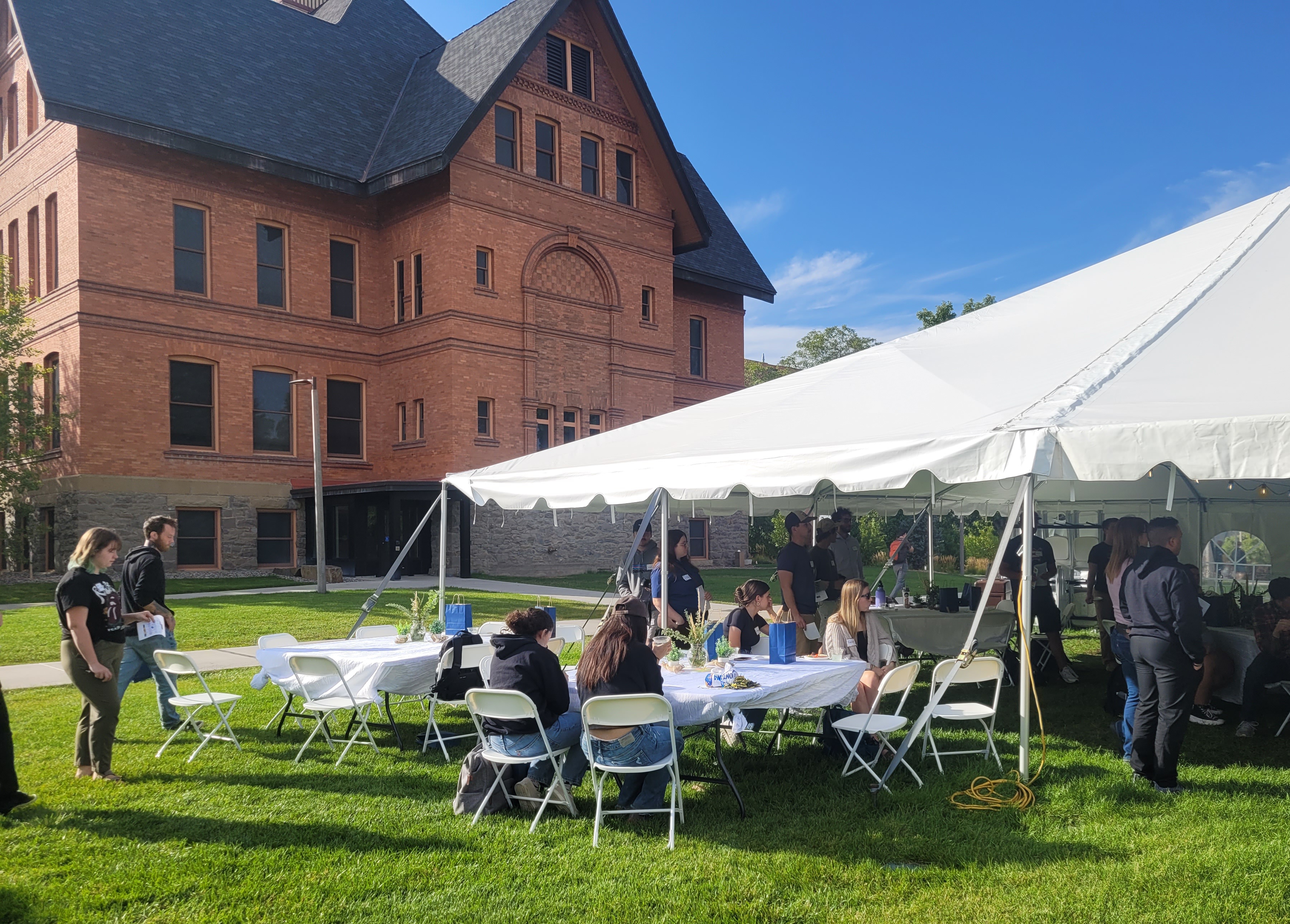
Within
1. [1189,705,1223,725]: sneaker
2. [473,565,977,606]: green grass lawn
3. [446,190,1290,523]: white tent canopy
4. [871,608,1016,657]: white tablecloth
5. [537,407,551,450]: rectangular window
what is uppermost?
[537,407,551,450]: rectangular window

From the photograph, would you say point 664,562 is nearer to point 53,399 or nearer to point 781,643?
point 781,643

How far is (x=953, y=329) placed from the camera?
941 cm

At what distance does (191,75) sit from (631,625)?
24.1 metres

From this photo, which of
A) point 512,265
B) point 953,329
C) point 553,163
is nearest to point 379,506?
point 512,265

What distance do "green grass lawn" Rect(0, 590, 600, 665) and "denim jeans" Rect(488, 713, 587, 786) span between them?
5.93 metres

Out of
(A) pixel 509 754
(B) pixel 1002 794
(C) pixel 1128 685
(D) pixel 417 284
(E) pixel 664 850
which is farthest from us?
(D) pixel 417 284

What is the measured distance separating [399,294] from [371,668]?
2084 cm

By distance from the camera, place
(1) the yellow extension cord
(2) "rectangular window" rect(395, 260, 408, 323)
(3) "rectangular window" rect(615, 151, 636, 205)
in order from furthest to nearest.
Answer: (3) "rectangular window" rect(615, 151, 636, 205)
(2) "rectangular window" rect(395, 260, 408, 323)
(1) the yellow extension cord

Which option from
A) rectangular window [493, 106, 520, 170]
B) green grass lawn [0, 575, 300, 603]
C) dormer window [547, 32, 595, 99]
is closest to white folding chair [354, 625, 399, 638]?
green grass lawn [0, 575, 300, 603]

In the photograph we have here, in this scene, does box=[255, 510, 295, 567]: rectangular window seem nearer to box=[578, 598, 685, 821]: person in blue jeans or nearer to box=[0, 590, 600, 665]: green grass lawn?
box=[0, 590, 600, 665]: green grass lawn

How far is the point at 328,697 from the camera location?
738cm

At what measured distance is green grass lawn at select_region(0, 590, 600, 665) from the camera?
13.2 m

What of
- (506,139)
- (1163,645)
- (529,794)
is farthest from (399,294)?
(1163,645)

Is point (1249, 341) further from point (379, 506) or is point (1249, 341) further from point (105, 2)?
point (105, 2)
